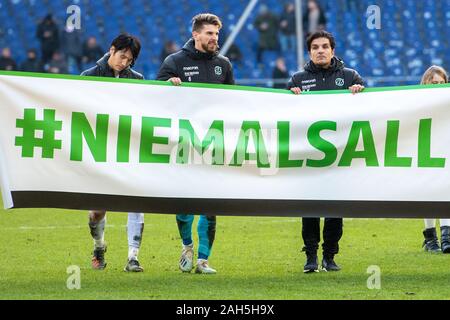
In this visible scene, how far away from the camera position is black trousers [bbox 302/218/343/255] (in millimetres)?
8109

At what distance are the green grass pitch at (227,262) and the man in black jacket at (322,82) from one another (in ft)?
0.62

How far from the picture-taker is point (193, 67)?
26.9ft

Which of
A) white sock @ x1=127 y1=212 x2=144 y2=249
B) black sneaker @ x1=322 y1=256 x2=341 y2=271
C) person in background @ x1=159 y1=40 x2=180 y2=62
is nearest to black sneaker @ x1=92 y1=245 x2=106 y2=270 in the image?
white sock @ x1=127 y1=212 x2=144 y2=249

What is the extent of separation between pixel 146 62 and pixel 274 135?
665 inches

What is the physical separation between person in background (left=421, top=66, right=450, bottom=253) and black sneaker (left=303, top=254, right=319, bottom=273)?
1668 millimetres

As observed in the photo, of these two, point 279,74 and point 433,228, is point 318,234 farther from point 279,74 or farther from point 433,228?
point 279,74

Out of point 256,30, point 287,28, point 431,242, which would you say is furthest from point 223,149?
point 256,30

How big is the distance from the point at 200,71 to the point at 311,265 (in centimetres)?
171

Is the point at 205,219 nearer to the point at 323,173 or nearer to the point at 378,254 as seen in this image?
the point at 323,173

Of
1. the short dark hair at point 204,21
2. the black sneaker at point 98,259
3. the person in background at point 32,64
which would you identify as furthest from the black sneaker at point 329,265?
the person in background at point 32,64

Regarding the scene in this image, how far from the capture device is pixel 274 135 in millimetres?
7695

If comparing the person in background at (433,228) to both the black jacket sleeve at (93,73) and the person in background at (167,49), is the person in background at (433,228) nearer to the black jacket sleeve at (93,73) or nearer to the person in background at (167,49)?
the black jacket sleeve at (93,73)

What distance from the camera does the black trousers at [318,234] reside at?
811 cm

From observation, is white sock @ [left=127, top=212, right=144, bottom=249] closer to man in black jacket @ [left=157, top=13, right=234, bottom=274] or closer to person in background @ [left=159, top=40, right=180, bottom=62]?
man in black jacket @ [left=157, top=13, right=234, bottom=274]
